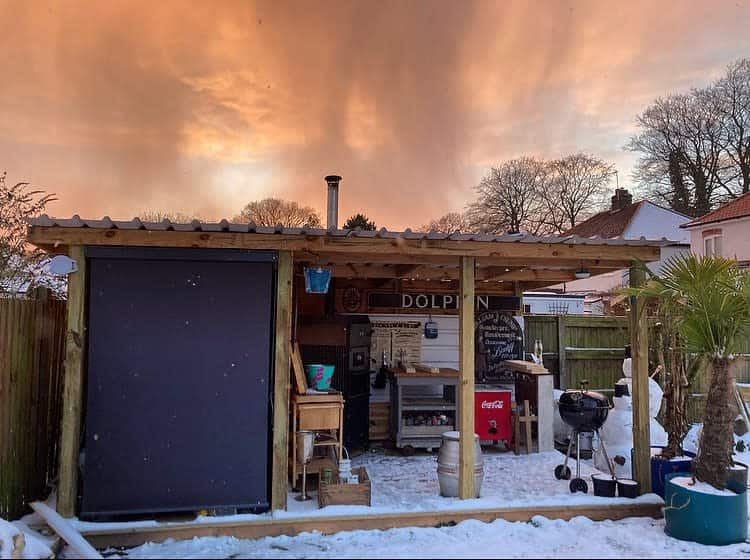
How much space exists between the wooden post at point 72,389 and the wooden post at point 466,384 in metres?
3.04

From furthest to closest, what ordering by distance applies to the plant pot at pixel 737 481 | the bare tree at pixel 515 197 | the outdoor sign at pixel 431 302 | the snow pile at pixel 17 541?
1. the bare tree at pixel 515 197
2. the outdoor sign at pixel 431 302
3. the plant pot at pixel 737 481
4. the snow pile at pixel 17 541

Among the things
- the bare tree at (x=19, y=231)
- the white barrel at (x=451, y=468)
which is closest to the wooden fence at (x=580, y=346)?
the white barrel at (x=451, y=468)

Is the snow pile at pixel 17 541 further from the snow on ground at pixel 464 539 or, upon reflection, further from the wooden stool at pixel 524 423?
the wooden stool at pixel 524 423

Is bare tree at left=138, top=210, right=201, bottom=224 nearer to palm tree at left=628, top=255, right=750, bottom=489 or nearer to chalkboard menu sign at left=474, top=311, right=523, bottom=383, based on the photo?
chalkboard menu sign at left=474, top=311, right=523, bottom=383

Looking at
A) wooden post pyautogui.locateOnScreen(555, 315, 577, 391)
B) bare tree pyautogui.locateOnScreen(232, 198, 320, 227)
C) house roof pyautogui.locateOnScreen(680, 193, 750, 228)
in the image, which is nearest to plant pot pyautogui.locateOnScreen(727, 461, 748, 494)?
wooden post pyautogui.locateOnScreen(555, 315, 577, 391)

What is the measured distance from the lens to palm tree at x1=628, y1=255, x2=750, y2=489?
4.29 m

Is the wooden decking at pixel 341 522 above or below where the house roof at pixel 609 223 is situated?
below

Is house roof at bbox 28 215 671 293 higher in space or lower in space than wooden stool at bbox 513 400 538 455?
higher

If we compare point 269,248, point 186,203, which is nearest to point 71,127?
point 186,203

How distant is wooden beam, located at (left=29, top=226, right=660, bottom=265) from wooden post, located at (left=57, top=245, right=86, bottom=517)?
0.21m

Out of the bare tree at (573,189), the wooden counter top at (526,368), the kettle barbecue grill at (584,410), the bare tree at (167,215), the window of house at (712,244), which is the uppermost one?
the bare tree at (573,189)

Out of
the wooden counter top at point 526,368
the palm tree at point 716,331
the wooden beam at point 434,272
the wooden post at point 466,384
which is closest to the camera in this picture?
the palm tree at point 716,331

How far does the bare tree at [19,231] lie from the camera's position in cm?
699

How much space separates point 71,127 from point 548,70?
896 centimetres
